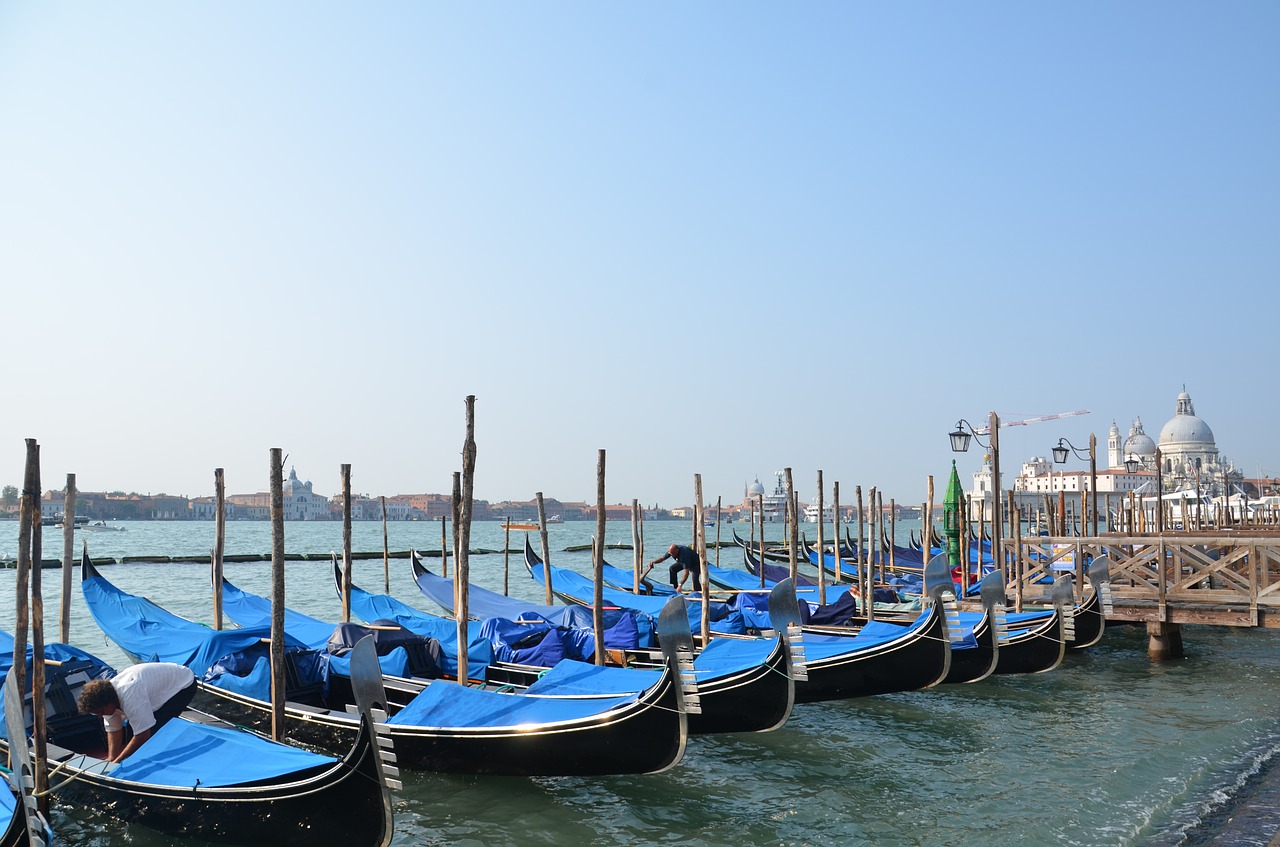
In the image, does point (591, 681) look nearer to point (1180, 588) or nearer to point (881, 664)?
point (881, 664)

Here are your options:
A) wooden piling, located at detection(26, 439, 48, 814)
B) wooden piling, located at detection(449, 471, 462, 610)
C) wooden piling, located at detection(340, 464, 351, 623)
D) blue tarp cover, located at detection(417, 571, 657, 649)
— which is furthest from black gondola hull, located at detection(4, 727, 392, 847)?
wooden piling, located at detection(340, 464, 351, 623)

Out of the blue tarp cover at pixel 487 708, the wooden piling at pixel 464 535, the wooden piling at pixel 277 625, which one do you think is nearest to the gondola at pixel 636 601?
the wooden piling at pixel 464 535

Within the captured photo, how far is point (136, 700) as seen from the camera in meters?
4.71

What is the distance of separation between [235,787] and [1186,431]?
308ft

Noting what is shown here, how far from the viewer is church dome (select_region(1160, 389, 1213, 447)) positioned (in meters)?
84.7

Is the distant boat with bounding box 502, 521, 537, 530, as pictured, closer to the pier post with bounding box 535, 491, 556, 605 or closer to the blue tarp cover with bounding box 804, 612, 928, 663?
the pier post with bounding box 535, 491, 556, 605

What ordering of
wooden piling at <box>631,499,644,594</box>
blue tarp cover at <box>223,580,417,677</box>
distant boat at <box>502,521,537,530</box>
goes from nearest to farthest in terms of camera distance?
blue tarp cover at <box>223,580,417,677</box> < wooden piling at <box>631,499,644,594</box> < distant boat at <box>502,521,537,530</box>

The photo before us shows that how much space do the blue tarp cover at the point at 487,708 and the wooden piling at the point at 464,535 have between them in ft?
2.70

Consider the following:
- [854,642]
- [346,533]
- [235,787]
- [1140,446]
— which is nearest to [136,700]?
[235,787]

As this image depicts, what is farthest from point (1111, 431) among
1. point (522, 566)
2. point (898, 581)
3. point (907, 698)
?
point (907, 698)

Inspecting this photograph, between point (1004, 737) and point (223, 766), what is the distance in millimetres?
5050

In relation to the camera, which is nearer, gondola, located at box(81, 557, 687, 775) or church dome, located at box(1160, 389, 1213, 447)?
gondola, located at box(81, 557, 687, 775)

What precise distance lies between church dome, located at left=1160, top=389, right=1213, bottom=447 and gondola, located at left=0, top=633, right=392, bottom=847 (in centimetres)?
9327

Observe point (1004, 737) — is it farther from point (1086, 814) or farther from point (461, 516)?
point (461, 516)
